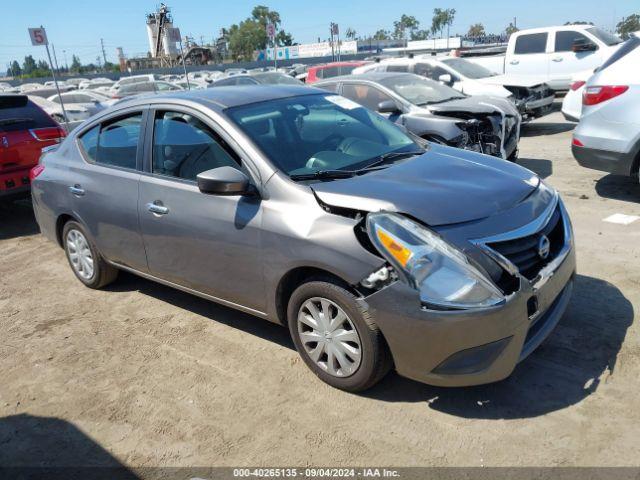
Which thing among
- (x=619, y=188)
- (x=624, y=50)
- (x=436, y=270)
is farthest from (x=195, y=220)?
(x=619, y=188)

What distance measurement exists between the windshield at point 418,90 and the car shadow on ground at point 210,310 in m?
4.99

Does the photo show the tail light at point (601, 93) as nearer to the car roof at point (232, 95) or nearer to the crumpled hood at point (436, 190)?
the crumpled hood at point (436, 190)

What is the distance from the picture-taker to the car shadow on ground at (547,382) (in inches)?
117

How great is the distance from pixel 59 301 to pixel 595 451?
4.45m

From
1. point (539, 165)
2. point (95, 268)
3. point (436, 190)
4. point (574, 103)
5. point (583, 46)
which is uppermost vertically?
point (583, 46)

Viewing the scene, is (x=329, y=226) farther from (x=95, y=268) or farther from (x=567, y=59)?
(x=567, y=59)

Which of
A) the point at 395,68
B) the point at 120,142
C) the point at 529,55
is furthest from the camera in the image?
the point at 529,55

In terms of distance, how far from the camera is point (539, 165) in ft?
27.9

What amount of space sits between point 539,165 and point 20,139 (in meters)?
7.65

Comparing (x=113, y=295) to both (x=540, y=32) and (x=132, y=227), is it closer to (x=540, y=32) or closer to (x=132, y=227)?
(x=132, y=227)

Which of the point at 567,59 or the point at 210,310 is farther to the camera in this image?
the point at 567,59

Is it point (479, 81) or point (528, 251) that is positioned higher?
point (479, 81)

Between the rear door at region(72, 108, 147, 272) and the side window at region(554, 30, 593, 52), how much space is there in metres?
12.5

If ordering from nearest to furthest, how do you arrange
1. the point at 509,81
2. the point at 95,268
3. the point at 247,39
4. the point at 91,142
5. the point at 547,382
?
the point at 547,382 → the point at 91,142 → the point at 95,268 → the point at 509,81 → the point at 247,39
